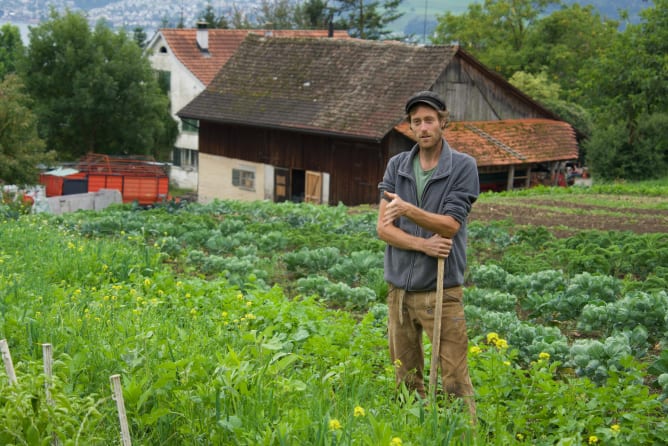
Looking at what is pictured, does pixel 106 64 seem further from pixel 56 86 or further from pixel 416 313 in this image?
pixel 416 313

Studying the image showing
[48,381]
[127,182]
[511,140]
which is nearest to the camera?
[48,381]

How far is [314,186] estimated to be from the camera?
34.2 metres

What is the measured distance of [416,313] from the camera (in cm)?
546

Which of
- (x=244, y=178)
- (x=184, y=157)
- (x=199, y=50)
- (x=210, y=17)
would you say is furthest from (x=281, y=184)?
(x=210, y=17)

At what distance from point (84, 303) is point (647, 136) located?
34.2 m

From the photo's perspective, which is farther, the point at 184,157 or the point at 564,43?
the point at 564,43

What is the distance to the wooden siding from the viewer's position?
105 ft

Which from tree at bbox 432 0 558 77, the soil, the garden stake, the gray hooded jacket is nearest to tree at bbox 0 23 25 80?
tree at bbox 432 0 558 77

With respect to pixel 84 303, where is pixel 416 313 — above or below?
above

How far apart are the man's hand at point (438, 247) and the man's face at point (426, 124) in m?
0.58

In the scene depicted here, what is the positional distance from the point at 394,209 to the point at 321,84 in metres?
29.9

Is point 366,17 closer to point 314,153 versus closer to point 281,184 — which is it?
point 281,184

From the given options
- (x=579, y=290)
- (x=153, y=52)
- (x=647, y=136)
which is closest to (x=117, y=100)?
(x=153, y=52)

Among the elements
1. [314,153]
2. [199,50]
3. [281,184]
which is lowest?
[281,184]
